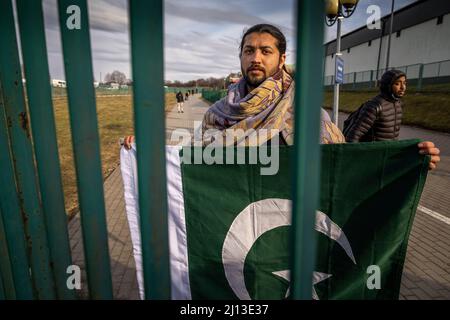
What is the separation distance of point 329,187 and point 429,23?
39728mm

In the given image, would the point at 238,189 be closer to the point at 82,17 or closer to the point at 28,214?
the point at 28,214

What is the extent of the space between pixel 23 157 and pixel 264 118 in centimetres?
174

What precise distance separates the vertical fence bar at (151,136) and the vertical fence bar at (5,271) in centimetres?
66

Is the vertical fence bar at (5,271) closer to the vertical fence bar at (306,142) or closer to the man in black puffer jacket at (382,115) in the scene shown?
the vertical fence bar at (306,142)

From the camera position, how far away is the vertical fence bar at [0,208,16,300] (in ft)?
3.56

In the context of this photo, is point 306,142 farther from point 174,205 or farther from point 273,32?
point 273,32

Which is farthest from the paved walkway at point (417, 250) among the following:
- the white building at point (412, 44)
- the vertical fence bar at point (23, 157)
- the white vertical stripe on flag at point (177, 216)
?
the white building at point (412, 44)

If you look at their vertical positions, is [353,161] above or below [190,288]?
above

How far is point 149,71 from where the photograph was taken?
69 centimetres

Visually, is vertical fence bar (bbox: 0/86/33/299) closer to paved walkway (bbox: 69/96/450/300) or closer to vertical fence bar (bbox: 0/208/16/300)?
vertical fence bar (bbox: 0/208/16/300)

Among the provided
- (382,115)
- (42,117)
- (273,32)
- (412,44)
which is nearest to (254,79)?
(273,32)

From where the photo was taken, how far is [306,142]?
0.66 metres

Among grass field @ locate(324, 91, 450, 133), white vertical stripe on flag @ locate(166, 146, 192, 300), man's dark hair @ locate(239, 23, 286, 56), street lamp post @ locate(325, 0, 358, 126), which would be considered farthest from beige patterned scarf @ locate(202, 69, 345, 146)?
grass field @ locate(324, 91, 450, 133)
